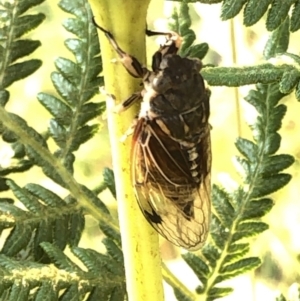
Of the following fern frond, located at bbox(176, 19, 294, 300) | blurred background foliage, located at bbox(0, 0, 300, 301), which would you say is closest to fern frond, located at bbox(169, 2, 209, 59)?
fern frond, located at bbox(176, 19, 294, 300)

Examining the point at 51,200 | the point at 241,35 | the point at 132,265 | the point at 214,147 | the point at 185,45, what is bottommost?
the point at 132,265

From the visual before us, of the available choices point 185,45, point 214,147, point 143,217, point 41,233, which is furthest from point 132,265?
point 214,147

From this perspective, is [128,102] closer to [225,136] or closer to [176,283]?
[176,283]

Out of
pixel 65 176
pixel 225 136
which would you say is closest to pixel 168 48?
pixel 65 176

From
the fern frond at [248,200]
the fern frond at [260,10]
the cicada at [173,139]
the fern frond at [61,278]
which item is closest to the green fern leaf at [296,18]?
the fern frond at [260,10]

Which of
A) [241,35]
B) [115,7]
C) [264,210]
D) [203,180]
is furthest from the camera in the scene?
[241,35]

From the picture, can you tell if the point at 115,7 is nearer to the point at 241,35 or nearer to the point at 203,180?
the point at 203,180

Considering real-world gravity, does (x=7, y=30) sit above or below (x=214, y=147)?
below
